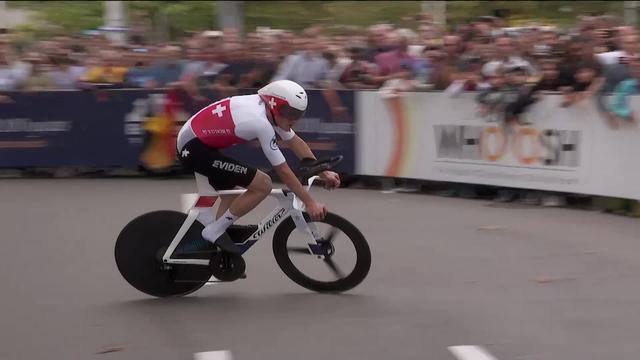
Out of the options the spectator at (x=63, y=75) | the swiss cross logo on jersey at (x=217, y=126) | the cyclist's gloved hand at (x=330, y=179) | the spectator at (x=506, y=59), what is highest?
the swiss cross logo on jersey at (x=217, y=126)

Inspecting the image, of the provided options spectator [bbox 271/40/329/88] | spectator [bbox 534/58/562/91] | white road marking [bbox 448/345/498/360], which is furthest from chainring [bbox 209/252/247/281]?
spectator [bbox 271/40/329/88]

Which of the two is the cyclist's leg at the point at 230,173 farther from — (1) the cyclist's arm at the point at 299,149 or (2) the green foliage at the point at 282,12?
(2) the green foliage at the point at 282,12

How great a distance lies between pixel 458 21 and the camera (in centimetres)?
2844

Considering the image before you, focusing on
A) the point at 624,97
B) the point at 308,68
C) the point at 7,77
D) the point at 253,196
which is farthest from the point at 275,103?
the point at 7,77

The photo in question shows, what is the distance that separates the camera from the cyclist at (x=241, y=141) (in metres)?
6.27

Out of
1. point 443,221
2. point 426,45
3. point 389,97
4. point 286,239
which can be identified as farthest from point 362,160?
point 286,239

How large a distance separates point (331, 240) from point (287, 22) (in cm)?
2577

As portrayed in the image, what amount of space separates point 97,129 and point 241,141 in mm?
7417

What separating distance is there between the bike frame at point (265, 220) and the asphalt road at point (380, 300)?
0.36 meters

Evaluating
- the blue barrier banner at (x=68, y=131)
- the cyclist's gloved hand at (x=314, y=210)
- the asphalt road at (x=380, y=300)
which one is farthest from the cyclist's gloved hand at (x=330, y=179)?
the blue barrier banner at (x=68, y=131)

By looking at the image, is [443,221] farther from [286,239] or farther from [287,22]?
[287,22]

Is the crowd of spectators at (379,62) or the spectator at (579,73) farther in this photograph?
the crowd of spectators at (379,62)

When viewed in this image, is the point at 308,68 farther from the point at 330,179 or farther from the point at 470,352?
the point at 470,352

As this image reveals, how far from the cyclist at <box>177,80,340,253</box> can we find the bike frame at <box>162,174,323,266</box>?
84 millimetres
